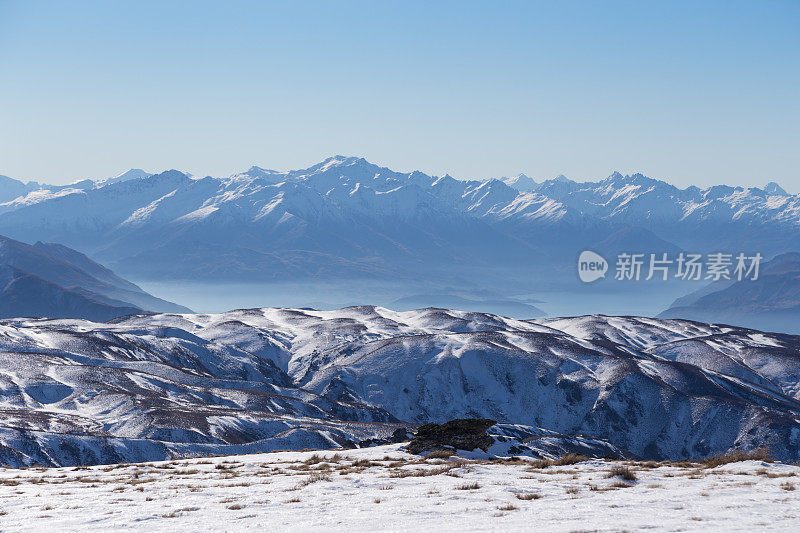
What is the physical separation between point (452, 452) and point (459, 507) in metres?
15.4

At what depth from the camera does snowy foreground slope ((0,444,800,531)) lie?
2588 centimetres

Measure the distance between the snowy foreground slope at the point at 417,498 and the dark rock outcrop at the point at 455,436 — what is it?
14.4 feet

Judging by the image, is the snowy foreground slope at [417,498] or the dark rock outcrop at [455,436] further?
the dark rock outcrop at [455,436]

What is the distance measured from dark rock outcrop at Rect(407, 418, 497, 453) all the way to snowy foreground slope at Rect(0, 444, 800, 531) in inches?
173

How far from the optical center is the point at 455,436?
47031mm

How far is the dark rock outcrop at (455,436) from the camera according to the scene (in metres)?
45.9

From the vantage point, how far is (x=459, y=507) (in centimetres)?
2836

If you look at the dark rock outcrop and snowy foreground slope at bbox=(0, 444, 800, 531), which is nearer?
snowy foreground slope at bbox=(0, 444, 800, 531)

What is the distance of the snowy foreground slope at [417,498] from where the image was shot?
25875mm

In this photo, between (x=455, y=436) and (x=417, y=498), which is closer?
(x=417, y=498)

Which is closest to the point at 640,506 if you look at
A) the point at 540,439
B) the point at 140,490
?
the point at 140,490

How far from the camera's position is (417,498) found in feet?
99.1

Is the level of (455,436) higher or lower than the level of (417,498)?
lower

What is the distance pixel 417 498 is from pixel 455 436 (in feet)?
56.0
